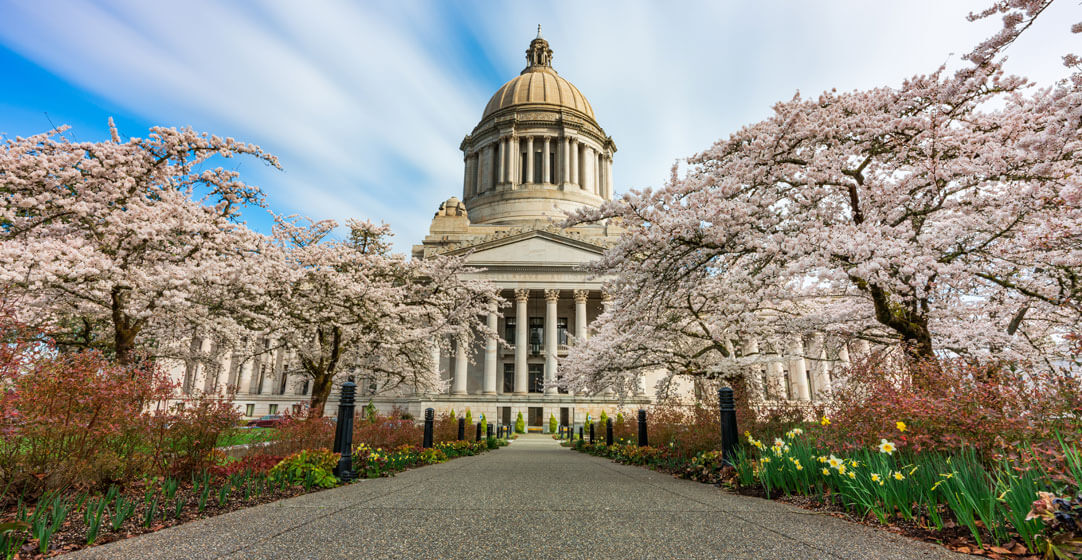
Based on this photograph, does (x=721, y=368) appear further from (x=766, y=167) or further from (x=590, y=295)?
(x=590, y=295)

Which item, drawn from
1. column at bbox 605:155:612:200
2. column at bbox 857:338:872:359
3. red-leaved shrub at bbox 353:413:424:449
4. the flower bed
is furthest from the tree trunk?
column at bbox 605:155:612:200

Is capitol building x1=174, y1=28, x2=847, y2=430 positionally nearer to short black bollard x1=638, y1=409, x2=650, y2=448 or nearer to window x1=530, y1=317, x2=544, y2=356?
window x1=530, y1=317, x2=544, y2=356

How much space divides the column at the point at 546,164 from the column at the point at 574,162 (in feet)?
9.80

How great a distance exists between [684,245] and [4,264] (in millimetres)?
15453

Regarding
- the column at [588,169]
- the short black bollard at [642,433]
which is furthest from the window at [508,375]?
the short black bollard at [642,433]

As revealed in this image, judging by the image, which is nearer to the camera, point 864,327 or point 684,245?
point 684,245

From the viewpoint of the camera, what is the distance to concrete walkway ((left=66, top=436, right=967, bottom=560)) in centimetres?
402

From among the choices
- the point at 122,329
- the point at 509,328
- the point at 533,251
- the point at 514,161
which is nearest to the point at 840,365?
the point at 122,329

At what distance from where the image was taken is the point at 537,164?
66.5 meters

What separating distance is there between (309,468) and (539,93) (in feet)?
226

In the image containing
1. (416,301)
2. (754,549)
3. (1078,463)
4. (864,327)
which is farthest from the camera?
(416,301)

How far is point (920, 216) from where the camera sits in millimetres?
10680

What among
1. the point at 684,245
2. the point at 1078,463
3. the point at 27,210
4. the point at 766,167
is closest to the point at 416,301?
the point at 27,210

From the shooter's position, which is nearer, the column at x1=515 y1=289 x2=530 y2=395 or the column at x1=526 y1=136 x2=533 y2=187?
the column at x1=515 y1=289 x2=530 y2=395
